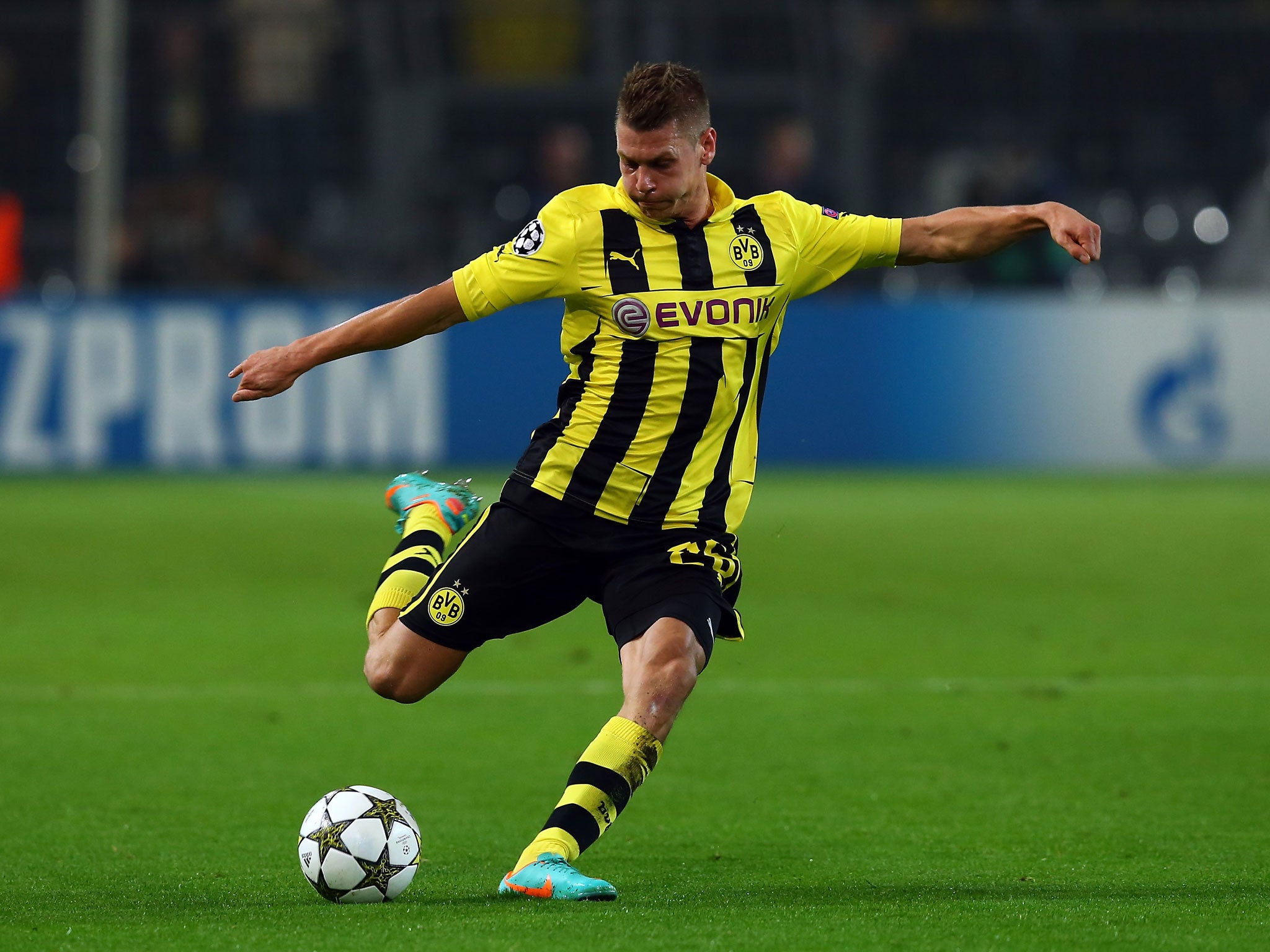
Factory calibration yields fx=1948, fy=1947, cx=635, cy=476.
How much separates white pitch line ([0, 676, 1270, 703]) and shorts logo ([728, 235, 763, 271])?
3.31m

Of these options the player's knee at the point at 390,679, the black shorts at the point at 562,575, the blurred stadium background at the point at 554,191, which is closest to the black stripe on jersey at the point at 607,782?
the black shorts at the point at 562,575

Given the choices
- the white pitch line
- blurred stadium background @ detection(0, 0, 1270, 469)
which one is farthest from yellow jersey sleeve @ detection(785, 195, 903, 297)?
blurred stadium background @ detection(0, 0, 1270, 469)

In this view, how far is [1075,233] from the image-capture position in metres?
4.96

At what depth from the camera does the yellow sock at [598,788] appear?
4.46 metres

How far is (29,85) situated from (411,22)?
452 centimetres

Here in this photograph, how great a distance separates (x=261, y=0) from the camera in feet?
A: 71.8

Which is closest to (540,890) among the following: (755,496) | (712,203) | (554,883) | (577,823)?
(554,883)

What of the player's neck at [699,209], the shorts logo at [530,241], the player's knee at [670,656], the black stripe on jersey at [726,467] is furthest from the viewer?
the black stripe on jersey at [726,467]

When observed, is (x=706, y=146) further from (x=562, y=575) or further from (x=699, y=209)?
(x=562, y=575)

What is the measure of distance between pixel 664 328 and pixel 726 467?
414mm

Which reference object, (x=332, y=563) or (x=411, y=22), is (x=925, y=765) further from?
(x=411, y=22)

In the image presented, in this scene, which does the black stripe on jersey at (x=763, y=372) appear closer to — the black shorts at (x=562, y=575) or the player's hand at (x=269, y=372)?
the black shorts at (x=562, y=575)

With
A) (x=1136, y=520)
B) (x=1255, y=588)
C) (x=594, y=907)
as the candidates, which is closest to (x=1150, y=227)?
(x=1136, y=520)

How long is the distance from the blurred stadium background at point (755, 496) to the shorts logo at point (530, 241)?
1.56 meters
